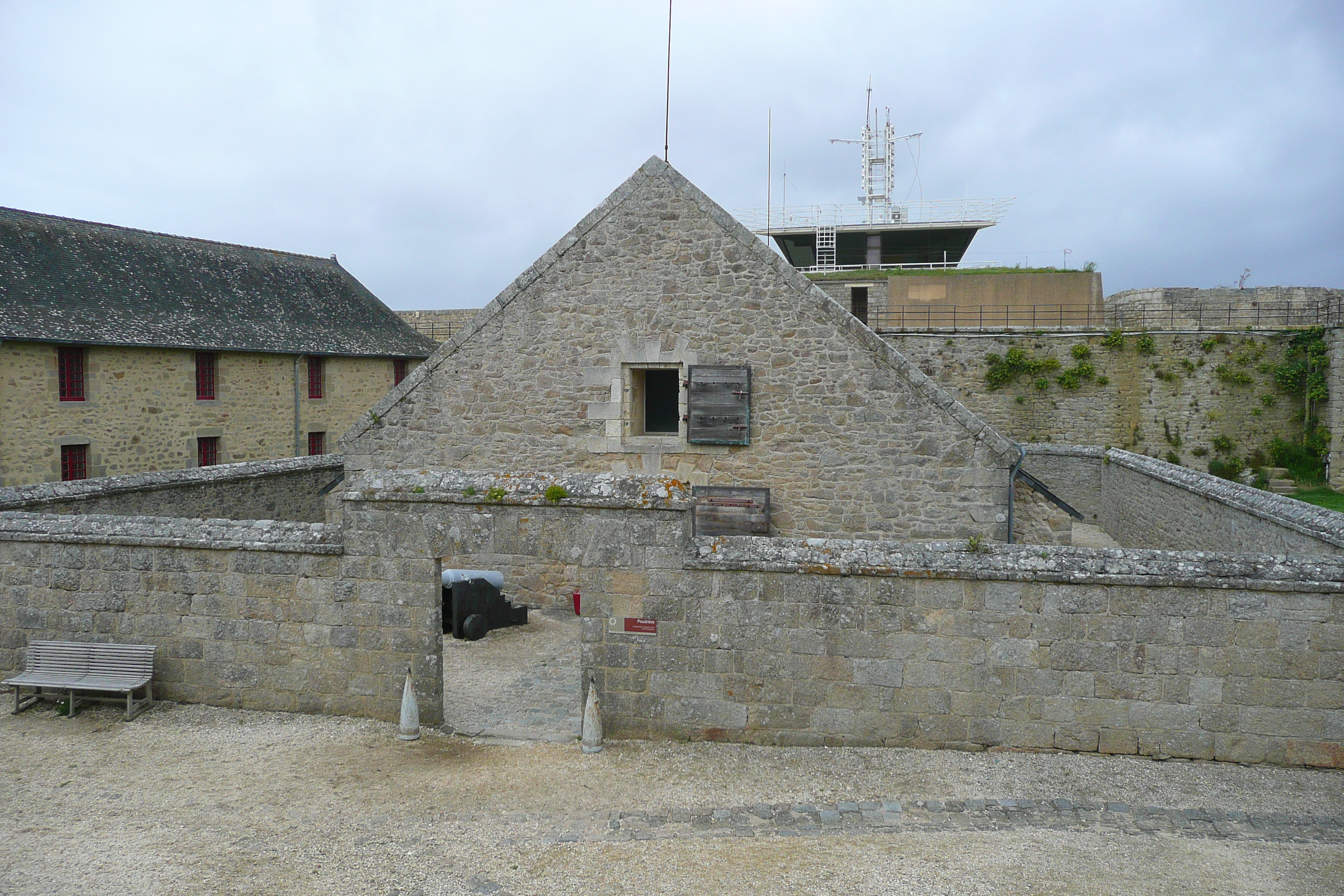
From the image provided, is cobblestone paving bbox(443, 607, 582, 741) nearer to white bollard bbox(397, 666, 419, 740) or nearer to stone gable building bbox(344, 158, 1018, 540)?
white bollard bbox(397, 666, 419, 740)

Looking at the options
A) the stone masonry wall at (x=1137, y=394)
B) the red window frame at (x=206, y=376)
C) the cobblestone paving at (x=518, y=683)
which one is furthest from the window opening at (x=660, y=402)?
the red window frame at (x=206, y=376)

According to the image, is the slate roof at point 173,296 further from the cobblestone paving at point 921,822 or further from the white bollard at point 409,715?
the cobblestone paving at point 921,822

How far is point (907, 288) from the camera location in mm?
25422

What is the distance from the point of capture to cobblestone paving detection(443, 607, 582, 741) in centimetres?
687

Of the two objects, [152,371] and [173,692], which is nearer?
[173,692]

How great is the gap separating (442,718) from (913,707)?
367cm

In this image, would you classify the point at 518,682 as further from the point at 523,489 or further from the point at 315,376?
the point at 315,376

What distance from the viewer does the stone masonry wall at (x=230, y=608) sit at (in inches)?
260

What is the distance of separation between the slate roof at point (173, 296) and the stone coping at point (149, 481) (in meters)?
6.59

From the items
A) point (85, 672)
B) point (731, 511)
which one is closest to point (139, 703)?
point (85, 672)

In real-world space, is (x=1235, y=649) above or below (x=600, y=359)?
A: below

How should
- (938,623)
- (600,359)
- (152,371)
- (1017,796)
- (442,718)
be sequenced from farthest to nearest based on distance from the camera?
(152,371) < (600,359) < (442,718) < (938,623) < (1017,796)

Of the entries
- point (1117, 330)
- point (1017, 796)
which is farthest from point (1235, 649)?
point (1117, 330)

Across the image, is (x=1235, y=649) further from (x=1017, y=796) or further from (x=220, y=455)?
(x=220, y=455)
